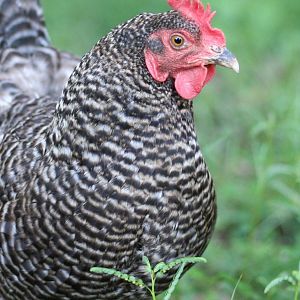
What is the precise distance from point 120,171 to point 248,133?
2464 mm

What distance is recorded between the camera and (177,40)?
10.7 feet

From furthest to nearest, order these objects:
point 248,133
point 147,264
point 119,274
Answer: point 248,133 < point 147,264 < point 119,274

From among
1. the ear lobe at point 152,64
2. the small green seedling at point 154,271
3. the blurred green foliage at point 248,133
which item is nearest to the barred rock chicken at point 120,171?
the ear lobe at point 152,64

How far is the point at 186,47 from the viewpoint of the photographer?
10.7ft

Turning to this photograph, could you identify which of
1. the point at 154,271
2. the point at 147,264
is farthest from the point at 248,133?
the point at 154,271

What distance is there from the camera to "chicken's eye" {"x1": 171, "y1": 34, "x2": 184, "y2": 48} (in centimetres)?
325

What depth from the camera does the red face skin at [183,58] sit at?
323cm

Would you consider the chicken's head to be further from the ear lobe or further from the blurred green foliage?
the blurred green foliage

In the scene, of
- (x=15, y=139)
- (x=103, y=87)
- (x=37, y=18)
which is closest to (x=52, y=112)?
(x=15, y=139)

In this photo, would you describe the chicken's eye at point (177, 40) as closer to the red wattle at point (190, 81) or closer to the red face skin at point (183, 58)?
the red face skin at point (183, 58)

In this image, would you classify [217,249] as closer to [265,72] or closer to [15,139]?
[15,139]

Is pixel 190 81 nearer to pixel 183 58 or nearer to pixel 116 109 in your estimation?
pixel 183 58

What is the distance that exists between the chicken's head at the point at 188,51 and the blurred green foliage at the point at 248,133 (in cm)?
97

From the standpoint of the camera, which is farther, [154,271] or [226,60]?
[226,60]
